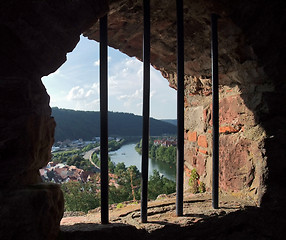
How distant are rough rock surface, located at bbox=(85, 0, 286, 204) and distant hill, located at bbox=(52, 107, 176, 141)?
24.3 ft

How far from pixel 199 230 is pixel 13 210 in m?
0.75

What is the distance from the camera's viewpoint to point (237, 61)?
43.8 inches

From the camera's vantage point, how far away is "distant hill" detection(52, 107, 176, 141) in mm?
9539

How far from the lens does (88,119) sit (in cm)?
1200

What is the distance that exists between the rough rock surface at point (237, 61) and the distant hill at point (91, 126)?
24.3 ft

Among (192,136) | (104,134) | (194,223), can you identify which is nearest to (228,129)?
(192,136)

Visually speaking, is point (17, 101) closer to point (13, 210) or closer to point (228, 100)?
point (13, 210)

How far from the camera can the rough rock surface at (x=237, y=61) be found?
988 mm

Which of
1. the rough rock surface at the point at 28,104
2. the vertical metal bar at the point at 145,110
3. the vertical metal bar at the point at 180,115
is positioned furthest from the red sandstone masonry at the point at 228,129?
the rough rock surface at the point at 28,104

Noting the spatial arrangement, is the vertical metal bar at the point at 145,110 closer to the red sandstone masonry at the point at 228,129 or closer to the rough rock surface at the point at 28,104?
the rough rock surface at the point at 28,104

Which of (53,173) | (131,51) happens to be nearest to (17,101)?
(131,51)

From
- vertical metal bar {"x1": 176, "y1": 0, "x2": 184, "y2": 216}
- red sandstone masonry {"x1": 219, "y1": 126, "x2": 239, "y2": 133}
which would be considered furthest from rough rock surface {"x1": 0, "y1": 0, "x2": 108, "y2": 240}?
red sandstone masonry {"x1": 219, "y1": 126, "x2": 239, "y2": 133}

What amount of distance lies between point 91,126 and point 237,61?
10.2 metres

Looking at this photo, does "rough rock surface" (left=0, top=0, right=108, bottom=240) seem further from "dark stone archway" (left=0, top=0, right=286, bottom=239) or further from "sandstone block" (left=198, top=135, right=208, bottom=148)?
"sandstone block" (left=198, top=135, right=208, bottom=148)
